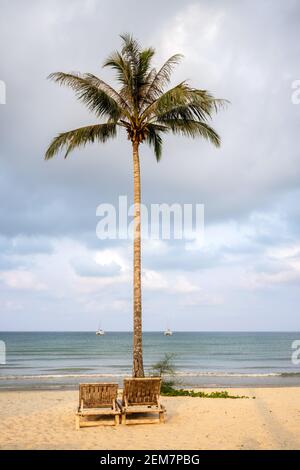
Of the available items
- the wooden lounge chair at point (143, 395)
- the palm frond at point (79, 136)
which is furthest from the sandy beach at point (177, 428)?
the palm frond at point (79, 136)

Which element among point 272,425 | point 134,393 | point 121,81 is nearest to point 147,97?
point 121,81

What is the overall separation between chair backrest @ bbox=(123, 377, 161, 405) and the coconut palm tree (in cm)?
459

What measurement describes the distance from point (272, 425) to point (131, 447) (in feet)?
12.4

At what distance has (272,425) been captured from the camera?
10.3 m

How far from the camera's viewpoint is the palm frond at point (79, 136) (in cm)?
1589

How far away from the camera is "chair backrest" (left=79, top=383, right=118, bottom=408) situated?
34.7 feet

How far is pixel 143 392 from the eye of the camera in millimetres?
10625

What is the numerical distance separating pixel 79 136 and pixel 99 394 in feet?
29.0

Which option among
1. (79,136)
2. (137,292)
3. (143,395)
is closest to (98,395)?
(143,395)

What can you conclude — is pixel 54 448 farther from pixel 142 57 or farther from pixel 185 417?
pixel 142 57

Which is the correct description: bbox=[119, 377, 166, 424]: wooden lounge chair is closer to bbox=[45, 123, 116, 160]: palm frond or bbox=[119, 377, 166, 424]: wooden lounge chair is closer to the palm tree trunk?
the palm tree trunk

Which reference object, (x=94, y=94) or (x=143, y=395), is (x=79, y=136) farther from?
(x=143, y=395)

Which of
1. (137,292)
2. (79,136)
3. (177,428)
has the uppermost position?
(79,136)

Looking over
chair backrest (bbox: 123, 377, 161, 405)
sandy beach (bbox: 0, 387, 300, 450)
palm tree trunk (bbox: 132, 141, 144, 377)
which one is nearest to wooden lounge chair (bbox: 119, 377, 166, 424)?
chair backrest (bbox: 123, 377, 161, 405)
